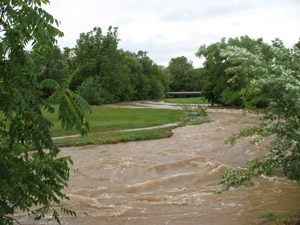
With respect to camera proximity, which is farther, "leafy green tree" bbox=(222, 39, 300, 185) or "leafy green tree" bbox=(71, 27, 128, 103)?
"leafy green tree" bbox=(71, 27, 128, 103)

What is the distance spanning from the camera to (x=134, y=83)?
71.4 m

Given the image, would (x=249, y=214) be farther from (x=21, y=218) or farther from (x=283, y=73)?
(x=21, y=218)

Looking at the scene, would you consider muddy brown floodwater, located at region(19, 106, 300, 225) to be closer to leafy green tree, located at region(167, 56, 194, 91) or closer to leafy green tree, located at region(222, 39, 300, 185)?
leafy green tree, located at region(222, 39, 300, 185)

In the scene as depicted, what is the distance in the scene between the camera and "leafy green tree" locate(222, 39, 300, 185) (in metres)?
5.91

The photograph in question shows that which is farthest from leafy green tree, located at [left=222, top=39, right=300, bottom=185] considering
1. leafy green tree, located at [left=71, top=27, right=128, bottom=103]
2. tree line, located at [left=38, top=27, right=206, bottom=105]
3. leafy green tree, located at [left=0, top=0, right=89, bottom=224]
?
leafy green tree, located at [left=71, top=27, right=128, bottom=103]

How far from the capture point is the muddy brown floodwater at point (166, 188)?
8633 millimetres

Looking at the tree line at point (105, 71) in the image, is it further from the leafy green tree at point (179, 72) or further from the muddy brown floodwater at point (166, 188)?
the muddy brown floodwater at point (166, 188)

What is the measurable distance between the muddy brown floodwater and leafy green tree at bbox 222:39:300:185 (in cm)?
209

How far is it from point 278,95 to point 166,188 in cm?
597

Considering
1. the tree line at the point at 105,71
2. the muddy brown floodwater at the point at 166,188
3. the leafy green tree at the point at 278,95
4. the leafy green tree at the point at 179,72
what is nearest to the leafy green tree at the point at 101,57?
the tree line at the point at 105,71

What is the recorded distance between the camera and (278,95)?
20.1 feet

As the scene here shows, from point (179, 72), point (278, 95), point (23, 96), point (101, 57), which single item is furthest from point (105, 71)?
point (23, 96)

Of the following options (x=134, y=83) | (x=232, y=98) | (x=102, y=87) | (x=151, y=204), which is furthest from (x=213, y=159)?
(x=134, y=83)

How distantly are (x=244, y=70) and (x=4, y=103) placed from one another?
4.33 metres
